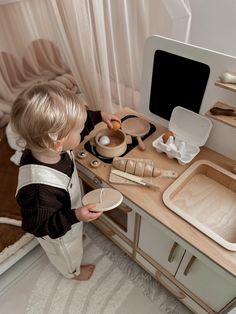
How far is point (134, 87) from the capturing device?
140 centimetres

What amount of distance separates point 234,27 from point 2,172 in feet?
4.47

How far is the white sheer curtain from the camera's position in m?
1.04

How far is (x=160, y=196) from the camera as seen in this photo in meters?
0.75

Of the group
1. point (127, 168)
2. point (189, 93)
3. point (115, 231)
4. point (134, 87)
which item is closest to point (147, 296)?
point (115, 231)

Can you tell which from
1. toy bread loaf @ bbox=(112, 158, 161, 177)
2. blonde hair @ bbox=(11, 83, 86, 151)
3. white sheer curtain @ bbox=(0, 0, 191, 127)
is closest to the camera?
blonde hair @ bbox=(11, 83, 86, 151)

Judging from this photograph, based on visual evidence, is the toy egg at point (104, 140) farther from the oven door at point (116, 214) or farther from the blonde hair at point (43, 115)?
the blonde hair at point (43, 115)

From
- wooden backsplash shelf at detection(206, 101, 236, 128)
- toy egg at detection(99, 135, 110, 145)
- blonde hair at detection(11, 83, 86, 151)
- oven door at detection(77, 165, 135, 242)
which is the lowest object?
oven door at detection(77, 165, 135, 242)

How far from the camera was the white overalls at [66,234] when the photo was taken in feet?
2.23

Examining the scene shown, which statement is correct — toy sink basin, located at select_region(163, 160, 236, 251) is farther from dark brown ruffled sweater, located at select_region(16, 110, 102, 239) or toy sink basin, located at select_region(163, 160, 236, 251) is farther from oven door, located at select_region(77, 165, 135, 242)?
dark brown ruffled sweater, located at select_region(16, 110, 102, 239)

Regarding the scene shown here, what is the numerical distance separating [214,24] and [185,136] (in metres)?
0.63

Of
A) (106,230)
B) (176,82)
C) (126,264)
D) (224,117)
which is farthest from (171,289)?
(176,82)

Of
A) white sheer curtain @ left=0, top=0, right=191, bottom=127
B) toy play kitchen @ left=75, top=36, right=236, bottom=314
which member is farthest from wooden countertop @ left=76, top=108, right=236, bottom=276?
white sheer curtain @ left=0, top=0, right=191, bottom=127

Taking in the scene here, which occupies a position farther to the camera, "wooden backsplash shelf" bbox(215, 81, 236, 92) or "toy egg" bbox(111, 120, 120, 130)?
"toy egg" bbox(111, 120, 120, 130)

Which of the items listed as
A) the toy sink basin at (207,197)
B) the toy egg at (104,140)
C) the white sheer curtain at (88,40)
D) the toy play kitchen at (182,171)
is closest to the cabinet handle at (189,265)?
the toy play kitchen at (182,171)
